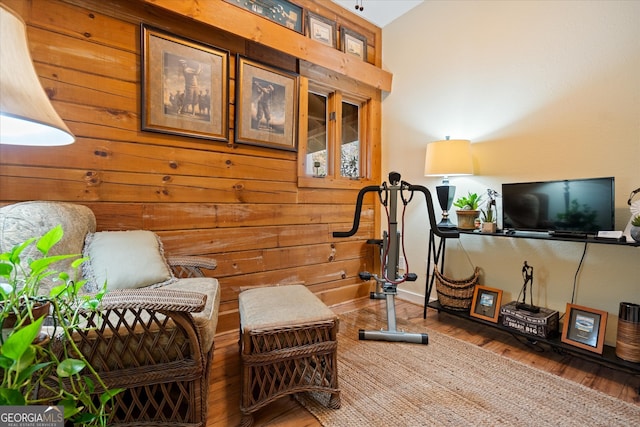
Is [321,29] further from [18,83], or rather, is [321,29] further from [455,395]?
[455,395]

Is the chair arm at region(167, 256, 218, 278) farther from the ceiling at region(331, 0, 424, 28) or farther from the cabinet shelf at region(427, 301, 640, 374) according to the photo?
the ceiling at region(331, 0, 424, 28)

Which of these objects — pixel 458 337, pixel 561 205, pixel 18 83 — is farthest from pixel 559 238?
pixel 18 83

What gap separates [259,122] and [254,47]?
59cm

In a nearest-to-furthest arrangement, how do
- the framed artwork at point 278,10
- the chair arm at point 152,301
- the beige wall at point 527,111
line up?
the chair arm at point 152,301 → the beige wall at point 527,111 → the framed artwork at point 278,10

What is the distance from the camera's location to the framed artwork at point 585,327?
5.82 feet

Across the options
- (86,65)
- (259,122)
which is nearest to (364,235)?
(259,122)

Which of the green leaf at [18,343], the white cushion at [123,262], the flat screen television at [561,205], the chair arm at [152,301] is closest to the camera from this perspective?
the green leaf at [18,343]

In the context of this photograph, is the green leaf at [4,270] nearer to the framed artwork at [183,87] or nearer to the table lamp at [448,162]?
the framed artwork at [183,87]

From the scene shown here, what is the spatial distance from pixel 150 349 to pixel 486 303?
7.50 feet

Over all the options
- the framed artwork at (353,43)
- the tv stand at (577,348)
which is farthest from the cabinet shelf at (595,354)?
the framed artwork at (353,43)

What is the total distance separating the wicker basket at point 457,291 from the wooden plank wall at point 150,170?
1055mm

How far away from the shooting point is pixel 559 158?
6.86ft

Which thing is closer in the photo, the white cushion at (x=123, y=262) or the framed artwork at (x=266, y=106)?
the white cushion at (x=123, y=262)

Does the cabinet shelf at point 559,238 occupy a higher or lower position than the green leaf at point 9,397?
higher
